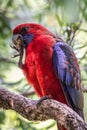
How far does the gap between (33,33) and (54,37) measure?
0.13m

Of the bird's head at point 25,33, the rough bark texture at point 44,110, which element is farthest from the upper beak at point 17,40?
the rough bark texture at point 44,110

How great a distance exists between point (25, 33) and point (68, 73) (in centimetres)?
38

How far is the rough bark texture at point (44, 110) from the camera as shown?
2.06 metres

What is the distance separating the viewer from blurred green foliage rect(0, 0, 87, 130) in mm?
2999

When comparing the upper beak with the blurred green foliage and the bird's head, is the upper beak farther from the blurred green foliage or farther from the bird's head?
the blurred green foliage

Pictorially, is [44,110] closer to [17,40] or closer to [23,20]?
[17,40]

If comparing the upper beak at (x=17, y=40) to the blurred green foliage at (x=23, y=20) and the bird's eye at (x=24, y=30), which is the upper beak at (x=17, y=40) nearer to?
the bird's eye at (x=24, y=30)

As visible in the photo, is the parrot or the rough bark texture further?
the parrot

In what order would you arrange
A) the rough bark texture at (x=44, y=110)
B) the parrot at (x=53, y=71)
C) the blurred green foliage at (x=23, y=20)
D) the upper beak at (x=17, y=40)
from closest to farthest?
the rough bark texture at (x=44, y=110)
the parrot at (x=53, y=71)
the upper beak at (x=17, y=40)
the blurred green foliage at (x=23, y=20)

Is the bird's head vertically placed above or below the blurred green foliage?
above

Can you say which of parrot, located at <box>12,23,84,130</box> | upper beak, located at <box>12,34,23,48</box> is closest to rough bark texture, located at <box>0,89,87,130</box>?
parrot, located at <box>12,23,84,130</box>

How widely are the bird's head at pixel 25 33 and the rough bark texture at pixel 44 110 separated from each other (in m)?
0.42

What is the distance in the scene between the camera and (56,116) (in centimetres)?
214

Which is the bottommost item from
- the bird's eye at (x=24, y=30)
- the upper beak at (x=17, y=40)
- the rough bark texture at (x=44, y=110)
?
the rough bark texture at (x=44, y=110)
